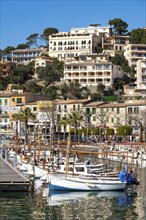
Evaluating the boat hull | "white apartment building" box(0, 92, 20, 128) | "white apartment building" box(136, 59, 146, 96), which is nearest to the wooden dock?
the boat hull

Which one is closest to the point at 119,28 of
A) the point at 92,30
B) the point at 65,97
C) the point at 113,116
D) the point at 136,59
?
the point at 92,30

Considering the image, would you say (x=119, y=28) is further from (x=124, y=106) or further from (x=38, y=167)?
(x=38, y=167)

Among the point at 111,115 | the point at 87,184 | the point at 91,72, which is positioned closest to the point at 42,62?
the point at 91,72

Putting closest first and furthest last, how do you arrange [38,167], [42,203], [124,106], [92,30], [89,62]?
[42,203] → [38,167] → [124,106] → [89,62] → [92,30]

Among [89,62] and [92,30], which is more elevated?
[92,30]

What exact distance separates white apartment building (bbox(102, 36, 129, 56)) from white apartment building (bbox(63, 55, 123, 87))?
64.6 ft

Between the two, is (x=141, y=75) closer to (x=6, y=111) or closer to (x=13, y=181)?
(x=6, y=111)

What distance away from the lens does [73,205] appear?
37719 mm

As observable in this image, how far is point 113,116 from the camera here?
99.3 metres

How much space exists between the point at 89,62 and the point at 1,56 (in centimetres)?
4048

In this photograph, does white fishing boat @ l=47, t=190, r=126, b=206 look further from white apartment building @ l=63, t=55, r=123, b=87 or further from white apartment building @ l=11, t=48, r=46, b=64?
white apartment building @ l=11, t=48, r=46, b=64

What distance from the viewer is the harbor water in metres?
33.9

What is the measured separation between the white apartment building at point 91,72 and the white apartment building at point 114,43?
64.6 feet

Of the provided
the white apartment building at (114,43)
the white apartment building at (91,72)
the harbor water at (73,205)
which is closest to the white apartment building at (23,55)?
the white apartment building at (114,43)
